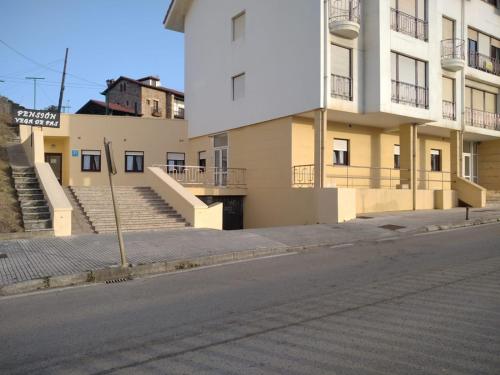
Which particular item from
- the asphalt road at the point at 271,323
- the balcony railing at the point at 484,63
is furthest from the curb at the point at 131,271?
the balcony railing at the point at 484,63

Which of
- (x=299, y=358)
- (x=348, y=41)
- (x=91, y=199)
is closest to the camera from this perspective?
(x=299, y=358)

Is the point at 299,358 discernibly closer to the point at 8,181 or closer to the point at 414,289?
the point at 414,289

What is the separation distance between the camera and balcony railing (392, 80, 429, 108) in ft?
63.5

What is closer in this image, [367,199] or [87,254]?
[87,254]

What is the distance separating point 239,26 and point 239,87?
3166 millimetres

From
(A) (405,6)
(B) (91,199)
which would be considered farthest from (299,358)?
(A) (405,6)

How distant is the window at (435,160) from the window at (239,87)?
38.6 feet

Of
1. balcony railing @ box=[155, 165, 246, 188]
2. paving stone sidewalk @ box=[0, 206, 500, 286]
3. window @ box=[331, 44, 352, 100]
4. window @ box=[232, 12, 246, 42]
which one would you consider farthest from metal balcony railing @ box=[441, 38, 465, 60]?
balcony railing @ box=[155, 165, 246, 188]

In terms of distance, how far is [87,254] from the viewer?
31.1ft

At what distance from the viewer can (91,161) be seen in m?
24.5

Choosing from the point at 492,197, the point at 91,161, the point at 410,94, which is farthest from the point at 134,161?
the point at 492,197

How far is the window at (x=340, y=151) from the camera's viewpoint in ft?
68.7

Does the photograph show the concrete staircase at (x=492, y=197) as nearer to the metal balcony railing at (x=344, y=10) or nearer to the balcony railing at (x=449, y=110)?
the balcony railing at (x=449, y=110)

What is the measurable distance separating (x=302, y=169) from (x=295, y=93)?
3.30m
